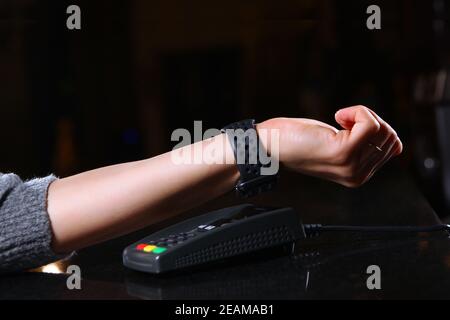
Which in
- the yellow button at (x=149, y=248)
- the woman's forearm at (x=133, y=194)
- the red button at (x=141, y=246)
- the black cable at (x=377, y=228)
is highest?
the woman's forearm at (x=133, y=194)

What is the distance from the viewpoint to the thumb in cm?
66

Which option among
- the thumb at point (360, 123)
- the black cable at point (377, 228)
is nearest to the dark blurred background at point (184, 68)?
the black cable at point (377, 228)

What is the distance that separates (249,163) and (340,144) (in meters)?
0.10

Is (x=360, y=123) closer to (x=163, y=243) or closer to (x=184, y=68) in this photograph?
(x=163, y=243)

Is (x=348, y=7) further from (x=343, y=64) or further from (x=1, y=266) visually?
(x=1, y=266)

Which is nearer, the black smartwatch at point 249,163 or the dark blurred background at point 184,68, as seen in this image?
the black smartwatch at point 249,163

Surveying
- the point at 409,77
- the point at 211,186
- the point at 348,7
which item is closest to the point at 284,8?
the point at 348,7

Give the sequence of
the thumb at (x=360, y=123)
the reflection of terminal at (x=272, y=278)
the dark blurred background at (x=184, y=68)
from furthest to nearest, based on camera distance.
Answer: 1. the dark blurred background at (x=184, y=68)
2. the thumb at (x=360, y=123)
3. the reflection of terminal at (x=272, y=278)

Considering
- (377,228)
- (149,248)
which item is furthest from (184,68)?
(149,248)

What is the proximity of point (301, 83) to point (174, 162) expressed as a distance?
3247 mm

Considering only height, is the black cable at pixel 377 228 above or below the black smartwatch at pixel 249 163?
below

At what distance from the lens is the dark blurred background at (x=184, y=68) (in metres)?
3.58

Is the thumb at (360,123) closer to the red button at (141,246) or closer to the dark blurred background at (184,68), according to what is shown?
the red button at (141,246)

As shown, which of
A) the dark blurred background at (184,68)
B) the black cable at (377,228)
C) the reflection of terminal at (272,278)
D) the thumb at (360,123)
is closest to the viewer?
the reflection of terminal at (272,278)
